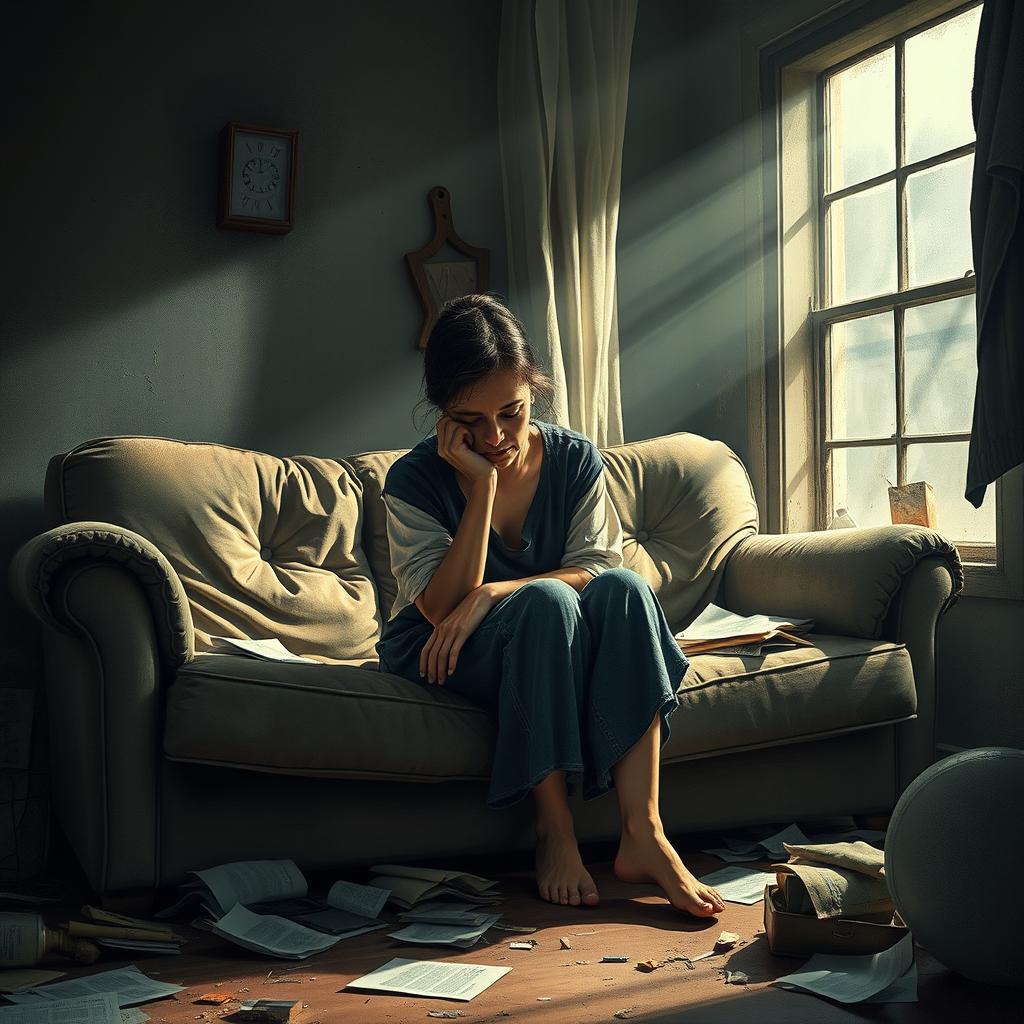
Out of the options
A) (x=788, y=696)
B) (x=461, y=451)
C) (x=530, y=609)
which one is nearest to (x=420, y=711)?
(x=530, y=609)

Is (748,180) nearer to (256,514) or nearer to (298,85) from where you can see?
Answer: (298,85)

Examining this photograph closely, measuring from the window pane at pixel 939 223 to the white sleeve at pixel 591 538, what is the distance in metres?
1.25

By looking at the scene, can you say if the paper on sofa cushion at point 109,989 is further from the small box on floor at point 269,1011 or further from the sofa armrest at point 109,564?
the sofa armrest at point 109,564

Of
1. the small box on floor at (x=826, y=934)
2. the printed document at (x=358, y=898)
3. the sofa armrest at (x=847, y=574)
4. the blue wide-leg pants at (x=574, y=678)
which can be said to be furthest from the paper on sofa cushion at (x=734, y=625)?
the printed document at (x=358, y=898)

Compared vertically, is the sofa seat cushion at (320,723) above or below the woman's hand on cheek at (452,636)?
below

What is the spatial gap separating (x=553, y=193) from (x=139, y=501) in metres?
1.52

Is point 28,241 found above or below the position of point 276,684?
above

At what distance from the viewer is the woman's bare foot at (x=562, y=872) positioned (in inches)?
76.7

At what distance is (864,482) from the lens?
10.5ft

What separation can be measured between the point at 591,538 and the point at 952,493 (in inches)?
45.8

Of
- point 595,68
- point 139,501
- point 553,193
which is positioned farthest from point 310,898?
point 595,68

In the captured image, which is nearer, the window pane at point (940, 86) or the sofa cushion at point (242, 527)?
the sofa cushion at point (242, 527)

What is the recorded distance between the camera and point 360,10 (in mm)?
3207

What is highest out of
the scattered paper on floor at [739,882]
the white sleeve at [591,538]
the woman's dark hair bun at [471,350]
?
the woman's dark hair bun at [471,350]
